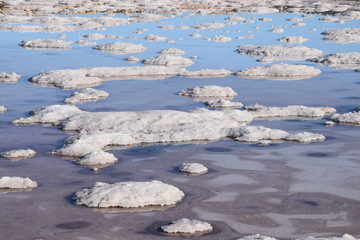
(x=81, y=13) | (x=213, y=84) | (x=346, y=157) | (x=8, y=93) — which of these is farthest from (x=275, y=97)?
(x=81, y=13)

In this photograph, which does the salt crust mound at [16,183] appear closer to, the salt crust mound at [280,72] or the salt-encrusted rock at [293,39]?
the salt crust mound at [280,72]

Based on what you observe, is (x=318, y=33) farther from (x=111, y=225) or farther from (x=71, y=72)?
(x=111, y=225)

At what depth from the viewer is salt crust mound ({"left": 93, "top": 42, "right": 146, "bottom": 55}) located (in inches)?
557

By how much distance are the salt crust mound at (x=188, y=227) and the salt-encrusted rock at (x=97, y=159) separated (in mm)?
1662

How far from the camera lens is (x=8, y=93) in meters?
9.62

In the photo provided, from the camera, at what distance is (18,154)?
20.9 ft

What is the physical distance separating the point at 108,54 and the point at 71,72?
277cm

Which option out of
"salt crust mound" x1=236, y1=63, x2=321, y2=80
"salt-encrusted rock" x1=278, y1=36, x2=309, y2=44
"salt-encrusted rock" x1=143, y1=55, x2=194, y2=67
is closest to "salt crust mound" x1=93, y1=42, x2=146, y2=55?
"salt-encrusted rock" x1=143, y1=55, x2=194, y2=67

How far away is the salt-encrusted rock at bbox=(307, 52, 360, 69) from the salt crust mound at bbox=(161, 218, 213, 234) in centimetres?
801

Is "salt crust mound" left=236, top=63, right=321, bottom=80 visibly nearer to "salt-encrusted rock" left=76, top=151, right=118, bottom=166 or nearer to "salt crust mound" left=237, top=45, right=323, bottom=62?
"salt crust mound" left=237, top=45, right=323, bottom=62

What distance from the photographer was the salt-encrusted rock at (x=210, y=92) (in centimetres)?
927

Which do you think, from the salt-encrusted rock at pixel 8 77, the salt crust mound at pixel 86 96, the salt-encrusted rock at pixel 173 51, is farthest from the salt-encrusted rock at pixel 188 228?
the salt-encrusted rock at pixel 173 51

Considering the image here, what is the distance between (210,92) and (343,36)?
769 centimetres

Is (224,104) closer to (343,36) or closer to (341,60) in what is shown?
(341,60)
